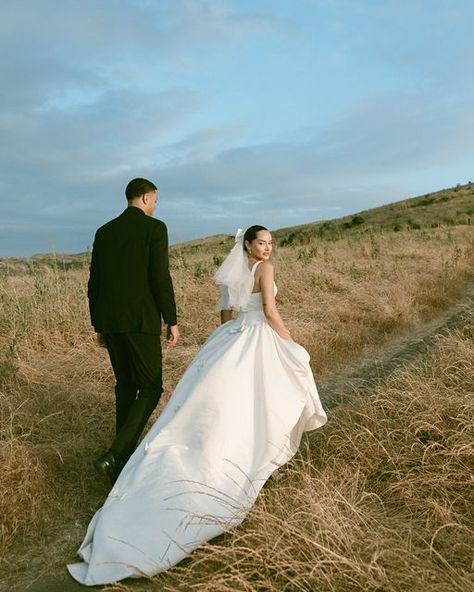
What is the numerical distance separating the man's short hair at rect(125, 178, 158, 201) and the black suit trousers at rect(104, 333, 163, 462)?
1131mm

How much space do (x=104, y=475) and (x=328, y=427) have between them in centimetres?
213

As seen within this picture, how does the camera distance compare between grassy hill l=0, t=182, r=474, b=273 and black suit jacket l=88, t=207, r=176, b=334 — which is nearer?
black suit jacket l=88, t=207, r=176, b=334

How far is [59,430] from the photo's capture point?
Result: 5305 mm

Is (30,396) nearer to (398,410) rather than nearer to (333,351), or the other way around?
(398,410)

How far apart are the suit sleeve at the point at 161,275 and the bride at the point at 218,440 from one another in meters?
0.45

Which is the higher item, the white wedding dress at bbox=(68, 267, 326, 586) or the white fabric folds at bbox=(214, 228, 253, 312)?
the white fabric folds at bbox=(214, 228, 253, 312)

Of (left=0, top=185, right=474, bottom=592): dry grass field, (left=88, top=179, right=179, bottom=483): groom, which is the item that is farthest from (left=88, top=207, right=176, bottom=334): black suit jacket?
(left=0, top=185, right=474, bottom=592): dry grass field

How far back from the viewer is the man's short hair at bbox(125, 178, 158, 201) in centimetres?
454

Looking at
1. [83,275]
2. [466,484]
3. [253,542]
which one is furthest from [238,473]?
[83,275]

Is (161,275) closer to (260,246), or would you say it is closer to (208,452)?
(260,246)

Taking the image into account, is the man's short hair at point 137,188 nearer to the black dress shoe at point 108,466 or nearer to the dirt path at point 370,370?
the black dress shoe at point 108,466

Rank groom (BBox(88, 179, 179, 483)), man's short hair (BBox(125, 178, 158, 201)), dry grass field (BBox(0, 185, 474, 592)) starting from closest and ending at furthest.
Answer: dry grass field (BBox(0, 185, 474, 592)), groom (BBox(88, 179, 179, 483)), man's short hair (BBox(125, 178, 158, 201))

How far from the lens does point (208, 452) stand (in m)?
3.88

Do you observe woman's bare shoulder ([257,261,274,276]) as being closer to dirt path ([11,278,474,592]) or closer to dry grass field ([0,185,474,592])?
dry grass field ([0,185,474,592])
